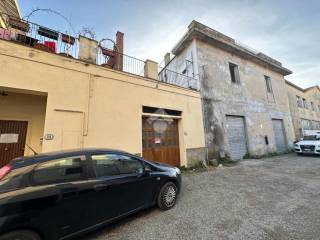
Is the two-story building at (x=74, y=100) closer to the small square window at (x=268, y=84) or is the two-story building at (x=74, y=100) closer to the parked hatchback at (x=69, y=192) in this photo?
Result: the parked hatchback at (x=69, y=192)

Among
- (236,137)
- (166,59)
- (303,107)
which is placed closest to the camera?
(236,137)

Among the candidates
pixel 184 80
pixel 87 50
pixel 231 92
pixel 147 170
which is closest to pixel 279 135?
pixel 231 92

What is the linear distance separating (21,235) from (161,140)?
20.1 ft

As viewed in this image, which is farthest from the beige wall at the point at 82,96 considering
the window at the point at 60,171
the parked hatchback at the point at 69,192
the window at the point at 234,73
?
the window at the point at 234,73

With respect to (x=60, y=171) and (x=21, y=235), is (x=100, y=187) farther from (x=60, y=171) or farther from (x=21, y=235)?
(x=21, y=235)

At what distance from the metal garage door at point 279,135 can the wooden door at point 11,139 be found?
1617 centimetres

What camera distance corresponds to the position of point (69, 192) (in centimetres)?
233

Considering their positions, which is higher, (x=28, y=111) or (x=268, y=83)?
(x=268, y=83)

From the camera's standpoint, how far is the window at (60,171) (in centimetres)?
227

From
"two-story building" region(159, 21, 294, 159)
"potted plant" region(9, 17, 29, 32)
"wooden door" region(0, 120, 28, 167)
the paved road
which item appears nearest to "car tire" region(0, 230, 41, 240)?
the paved road

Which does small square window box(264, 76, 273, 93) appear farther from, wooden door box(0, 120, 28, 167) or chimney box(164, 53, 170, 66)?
wooden door box(0, 120, 28, 167)

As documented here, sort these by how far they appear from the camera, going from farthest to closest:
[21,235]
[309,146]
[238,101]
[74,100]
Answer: [238,101] < [309,146] < [74,100] < [21,235]

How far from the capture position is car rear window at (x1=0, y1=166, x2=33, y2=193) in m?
2.00

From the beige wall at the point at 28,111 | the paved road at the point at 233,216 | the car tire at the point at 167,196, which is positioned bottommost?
the paved road at the point at 233,216
